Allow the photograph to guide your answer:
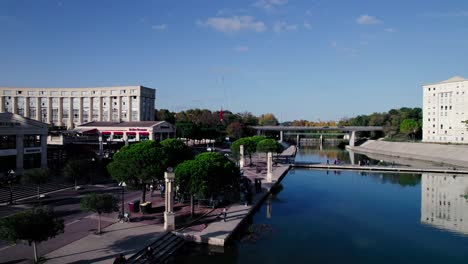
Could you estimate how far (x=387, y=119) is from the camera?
450 ft

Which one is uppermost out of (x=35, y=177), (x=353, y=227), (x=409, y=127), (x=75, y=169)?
(x=409, y=127)

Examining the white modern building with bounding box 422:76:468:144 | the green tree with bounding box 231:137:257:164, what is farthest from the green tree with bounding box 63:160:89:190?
the white modern building with bounding box 422:76:468:144

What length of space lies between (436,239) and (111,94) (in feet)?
302

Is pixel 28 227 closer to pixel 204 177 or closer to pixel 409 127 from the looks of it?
pixel 204 177

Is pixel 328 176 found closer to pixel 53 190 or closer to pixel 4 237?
pixel 53 190

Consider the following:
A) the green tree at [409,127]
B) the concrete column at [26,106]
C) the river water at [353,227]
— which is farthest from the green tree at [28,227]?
the green tree at [409,127]

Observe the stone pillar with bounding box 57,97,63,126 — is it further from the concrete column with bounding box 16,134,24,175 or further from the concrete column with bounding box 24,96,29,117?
the concrete column with bounding box 16,134,24,175

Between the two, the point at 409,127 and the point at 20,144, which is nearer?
the point at 20,144

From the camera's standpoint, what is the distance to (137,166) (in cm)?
2936

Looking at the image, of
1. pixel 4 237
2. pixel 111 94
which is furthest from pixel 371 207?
pixel 111 94

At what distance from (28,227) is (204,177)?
41.9 feet

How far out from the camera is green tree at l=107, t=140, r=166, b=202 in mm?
29281

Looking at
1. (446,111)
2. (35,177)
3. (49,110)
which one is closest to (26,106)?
(49,110)

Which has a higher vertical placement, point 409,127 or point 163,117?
point 163,117
